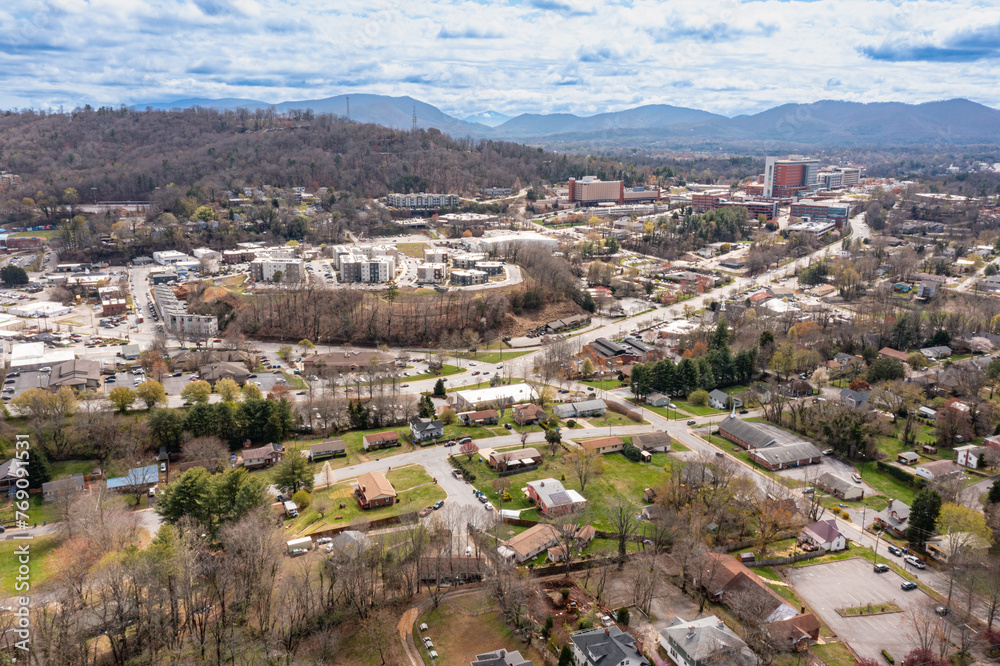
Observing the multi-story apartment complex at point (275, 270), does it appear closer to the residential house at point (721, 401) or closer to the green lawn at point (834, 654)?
the residential house at point (721, 401)

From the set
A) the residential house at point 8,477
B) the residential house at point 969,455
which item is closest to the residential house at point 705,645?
the residential house at point 969,455

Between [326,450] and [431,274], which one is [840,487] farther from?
[431,274]

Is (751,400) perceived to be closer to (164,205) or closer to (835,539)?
(835,539)

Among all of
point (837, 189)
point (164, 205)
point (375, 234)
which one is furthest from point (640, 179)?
point (164, 205)

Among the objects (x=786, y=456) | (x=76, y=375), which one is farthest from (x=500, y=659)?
(x=76, y=375)

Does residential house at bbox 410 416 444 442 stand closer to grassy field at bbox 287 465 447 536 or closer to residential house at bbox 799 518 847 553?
grassy field at bbox 287 465 447 536

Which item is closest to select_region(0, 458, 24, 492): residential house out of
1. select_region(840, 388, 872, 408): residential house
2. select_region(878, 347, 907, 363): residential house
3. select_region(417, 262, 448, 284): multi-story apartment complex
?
select_region(417, 262, 448, 284): multi-story apartment complex
